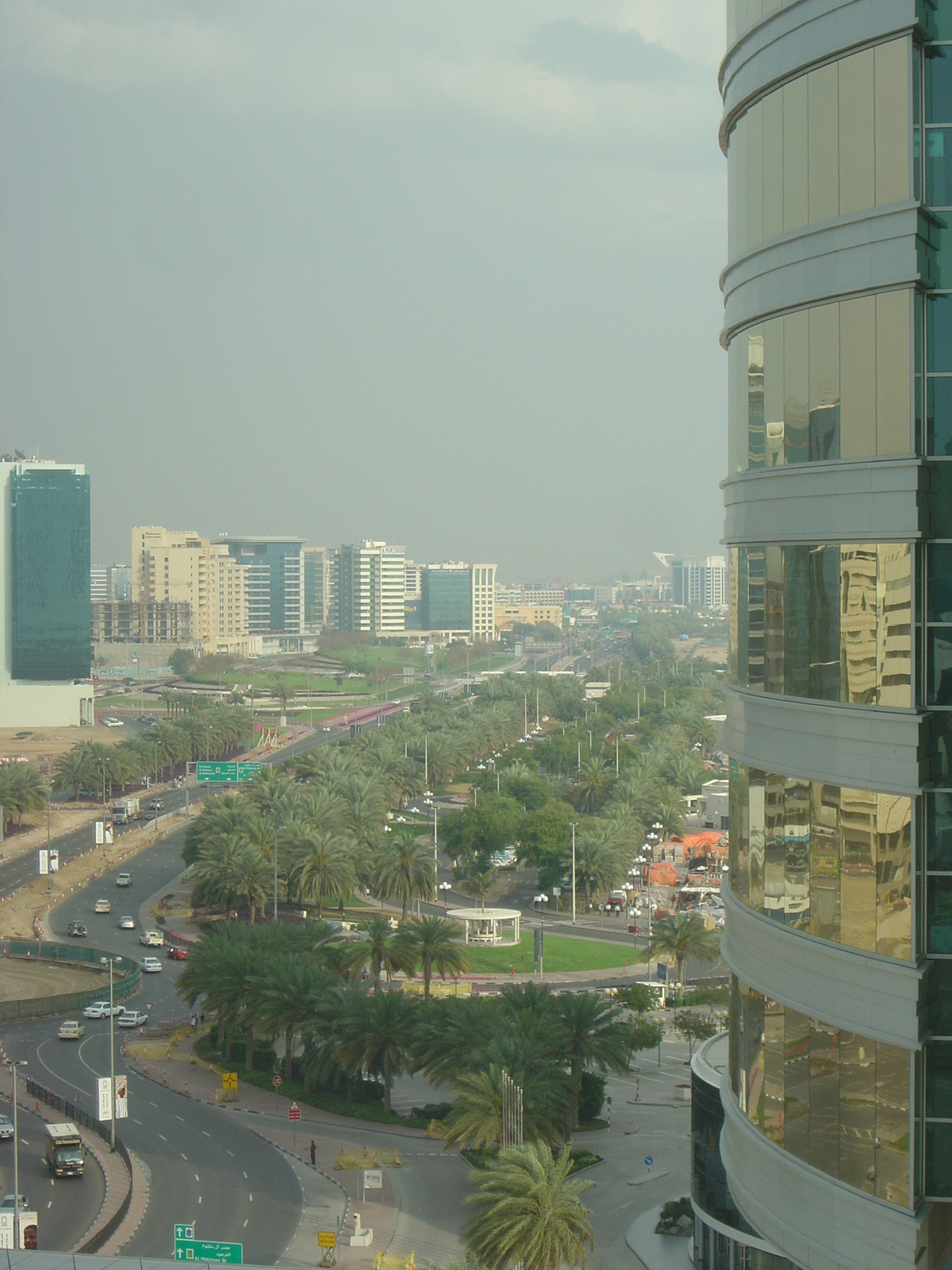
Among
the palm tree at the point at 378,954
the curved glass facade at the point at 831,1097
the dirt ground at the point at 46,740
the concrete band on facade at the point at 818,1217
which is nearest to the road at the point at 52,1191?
the palm tree at the point at 378,954

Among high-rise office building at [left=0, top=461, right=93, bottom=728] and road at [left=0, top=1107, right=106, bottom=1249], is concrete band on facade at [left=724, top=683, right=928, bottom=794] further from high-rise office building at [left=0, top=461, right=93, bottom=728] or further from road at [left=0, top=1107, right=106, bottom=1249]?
high-rise office building at [left=0, top=461, right=93, bottom=728]

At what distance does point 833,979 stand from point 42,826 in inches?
3003

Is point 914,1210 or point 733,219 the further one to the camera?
point 733,219

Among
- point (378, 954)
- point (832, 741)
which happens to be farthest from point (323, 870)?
point (832, 741)

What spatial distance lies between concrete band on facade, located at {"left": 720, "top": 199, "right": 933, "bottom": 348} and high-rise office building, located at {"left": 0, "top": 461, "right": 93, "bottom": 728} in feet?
422

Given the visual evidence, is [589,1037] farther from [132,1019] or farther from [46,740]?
[46,740]

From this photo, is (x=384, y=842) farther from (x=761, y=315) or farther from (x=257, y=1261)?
(x=761, y=315)

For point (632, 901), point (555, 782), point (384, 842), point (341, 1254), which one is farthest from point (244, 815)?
point (341, 1254)

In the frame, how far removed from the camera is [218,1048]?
42875 mm

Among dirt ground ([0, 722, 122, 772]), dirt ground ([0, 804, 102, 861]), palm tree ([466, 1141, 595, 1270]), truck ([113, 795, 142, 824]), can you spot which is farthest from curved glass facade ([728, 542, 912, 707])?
dirt ground ([0, 722, 122, 772])

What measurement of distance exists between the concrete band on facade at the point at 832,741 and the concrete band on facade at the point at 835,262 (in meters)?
4.08

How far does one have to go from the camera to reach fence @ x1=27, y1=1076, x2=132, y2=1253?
27141mm

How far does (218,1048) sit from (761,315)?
110 ft

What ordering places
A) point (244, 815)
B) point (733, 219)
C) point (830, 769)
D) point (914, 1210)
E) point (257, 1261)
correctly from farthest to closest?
point (244, 815) → point (257, 1261) → point (733, 219) → point (830, 769) → point (914, 1210)
